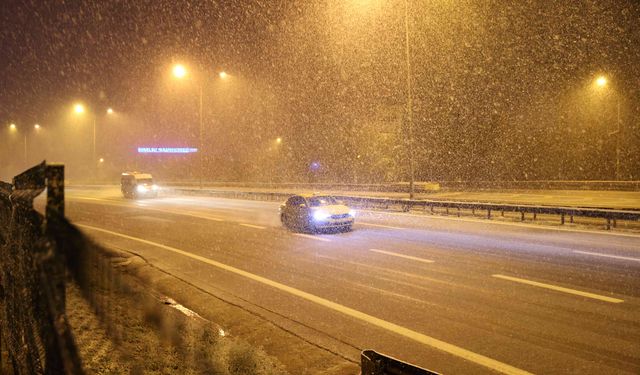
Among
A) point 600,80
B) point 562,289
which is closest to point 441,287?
point 562,289

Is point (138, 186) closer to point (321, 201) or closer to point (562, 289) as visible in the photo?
point (321, 201)

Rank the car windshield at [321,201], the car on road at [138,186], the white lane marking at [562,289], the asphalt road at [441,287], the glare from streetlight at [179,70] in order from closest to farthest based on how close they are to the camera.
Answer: the asphalt road at [441,287] < the white lane marking at [562,289] < the car windshield at [321,201] < the glare from streetlight at [179,70] < the car on road at [138,186]

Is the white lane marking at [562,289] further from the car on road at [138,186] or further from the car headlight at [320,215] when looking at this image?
the car on road at [138,186]

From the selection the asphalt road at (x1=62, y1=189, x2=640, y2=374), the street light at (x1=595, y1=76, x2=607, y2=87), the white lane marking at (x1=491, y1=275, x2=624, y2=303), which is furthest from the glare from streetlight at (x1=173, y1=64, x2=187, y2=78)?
the street light at (x1=595, y1=76, x2=607, y2=87)

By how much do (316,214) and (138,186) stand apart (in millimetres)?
25719

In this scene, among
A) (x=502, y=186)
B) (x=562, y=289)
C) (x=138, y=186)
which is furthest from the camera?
(x=502, y=186)

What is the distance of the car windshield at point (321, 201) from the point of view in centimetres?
1817

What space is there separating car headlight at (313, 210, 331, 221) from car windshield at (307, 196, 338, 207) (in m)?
0.46

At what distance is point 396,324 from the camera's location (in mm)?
7395

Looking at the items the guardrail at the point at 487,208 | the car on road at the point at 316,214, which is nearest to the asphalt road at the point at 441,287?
the car on road at the point at 316,214

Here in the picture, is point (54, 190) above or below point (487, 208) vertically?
above

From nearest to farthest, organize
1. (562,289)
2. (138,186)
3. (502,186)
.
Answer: (562,289)
(138,186)
(502,186)

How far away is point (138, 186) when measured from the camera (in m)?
39.2

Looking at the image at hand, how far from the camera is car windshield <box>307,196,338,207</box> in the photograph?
59.6 ft
